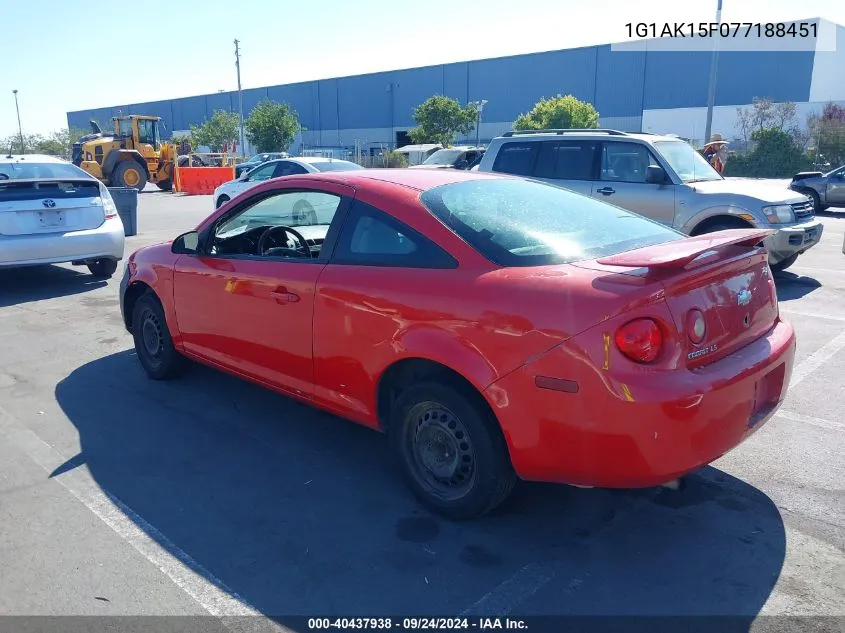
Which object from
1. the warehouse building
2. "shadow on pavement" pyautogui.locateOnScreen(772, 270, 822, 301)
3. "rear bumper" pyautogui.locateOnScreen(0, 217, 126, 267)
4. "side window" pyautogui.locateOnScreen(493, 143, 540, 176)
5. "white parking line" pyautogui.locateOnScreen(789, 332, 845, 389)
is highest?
the warehouse building

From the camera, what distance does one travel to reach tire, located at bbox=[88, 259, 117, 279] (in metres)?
9.61

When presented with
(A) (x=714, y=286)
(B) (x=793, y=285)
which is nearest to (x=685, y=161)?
(B) (x=793, y=285)

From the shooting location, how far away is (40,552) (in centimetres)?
316

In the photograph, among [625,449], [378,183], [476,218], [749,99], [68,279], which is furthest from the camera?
[749,99]

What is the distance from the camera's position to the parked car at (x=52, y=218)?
811 cm

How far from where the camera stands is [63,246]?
27.6 ft

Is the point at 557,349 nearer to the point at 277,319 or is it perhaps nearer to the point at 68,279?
the point at 277,319

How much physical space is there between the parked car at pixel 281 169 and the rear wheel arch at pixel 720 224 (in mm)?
7922

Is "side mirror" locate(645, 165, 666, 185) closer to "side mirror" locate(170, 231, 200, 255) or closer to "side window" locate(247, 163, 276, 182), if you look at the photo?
"side mirror" locate(170, 231, 200, 255)

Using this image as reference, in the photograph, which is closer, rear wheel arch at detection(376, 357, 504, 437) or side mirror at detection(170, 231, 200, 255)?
rear wheel arch at detection(376, 357, 504, 437)

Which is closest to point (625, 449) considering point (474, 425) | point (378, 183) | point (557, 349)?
point (557, 349)

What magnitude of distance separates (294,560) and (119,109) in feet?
342

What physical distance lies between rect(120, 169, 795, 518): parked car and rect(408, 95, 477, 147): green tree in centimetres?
4327

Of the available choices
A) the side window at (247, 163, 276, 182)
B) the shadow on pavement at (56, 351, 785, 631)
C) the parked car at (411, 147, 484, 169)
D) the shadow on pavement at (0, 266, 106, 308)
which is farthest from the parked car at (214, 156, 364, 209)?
the shadow on pavement at (56, 351, 785, 631)
